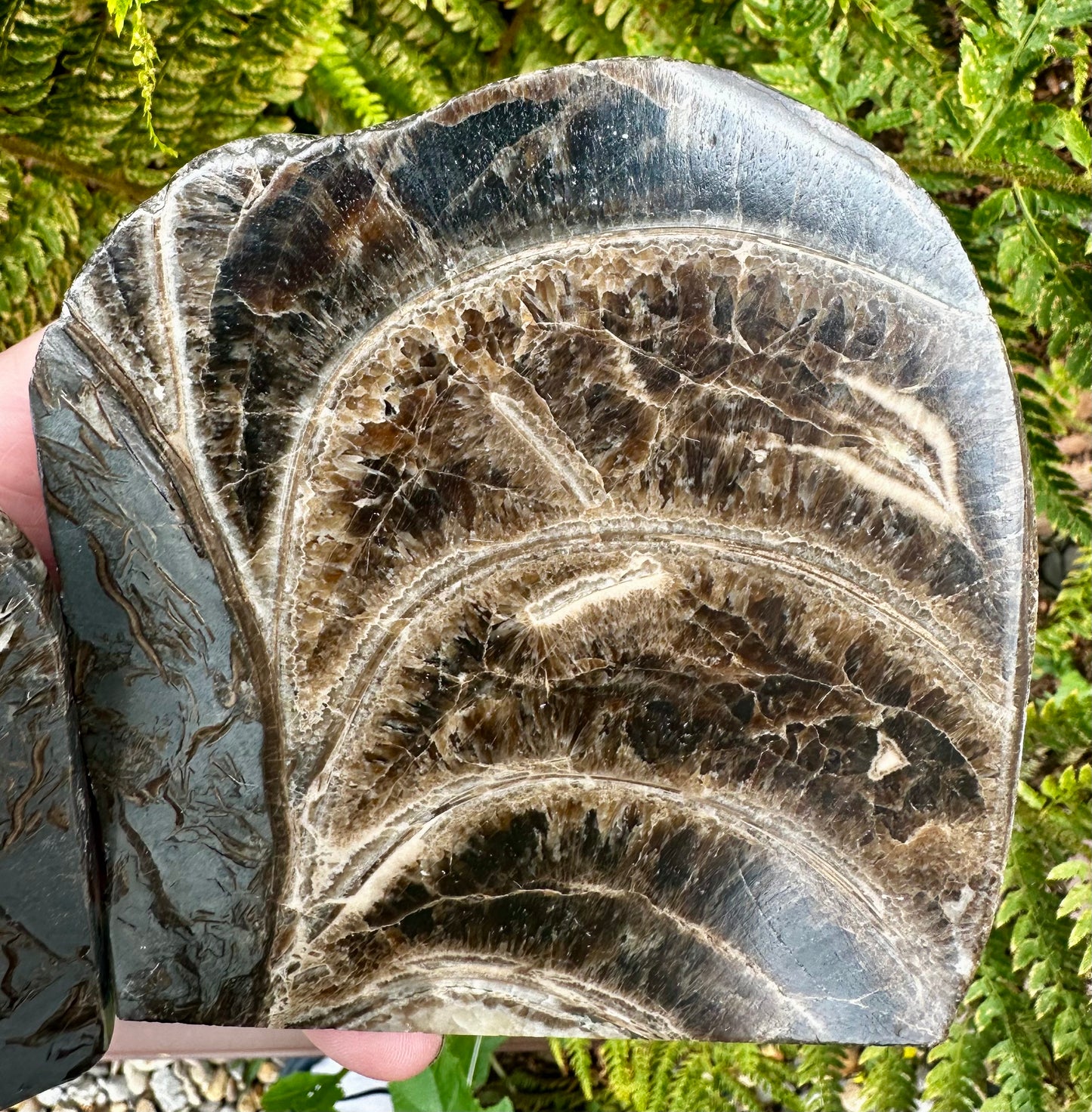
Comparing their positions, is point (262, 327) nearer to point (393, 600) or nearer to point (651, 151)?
point (393, 600)

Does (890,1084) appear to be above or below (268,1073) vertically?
above

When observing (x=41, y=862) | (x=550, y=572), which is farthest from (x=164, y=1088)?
(x=550, y=572)

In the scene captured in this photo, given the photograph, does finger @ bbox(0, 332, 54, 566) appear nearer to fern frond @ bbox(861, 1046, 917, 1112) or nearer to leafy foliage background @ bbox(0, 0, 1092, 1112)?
leafy foliage background @ bbox(0, 0, 1092, 1112)

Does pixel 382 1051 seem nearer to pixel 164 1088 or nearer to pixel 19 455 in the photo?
pixel 164 1088

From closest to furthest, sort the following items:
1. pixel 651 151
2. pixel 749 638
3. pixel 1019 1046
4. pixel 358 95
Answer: pixel 651 151
pixel 749 638
pixel 358 95
pixel 1019 1046

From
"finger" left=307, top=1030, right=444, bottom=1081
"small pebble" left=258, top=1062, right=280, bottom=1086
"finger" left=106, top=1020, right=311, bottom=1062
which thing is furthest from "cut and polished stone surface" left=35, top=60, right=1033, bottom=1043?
"small pebble" left=258, top=1062, right=280, bottom=1086

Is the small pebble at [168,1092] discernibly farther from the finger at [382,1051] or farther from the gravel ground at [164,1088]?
the finger at [382,1051]

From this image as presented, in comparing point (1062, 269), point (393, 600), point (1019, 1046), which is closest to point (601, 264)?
point (393, 600)
